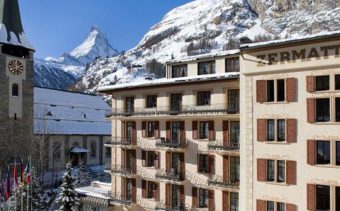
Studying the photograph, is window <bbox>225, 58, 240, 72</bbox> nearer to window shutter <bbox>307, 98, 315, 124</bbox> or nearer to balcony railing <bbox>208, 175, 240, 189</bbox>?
balcony railing <bbox>208, 175, 240, 189</bbox>

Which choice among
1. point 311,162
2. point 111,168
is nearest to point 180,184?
point 111,168

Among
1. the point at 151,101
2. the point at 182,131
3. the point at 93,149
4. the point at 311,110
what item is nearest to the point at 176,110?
the point at 182,131

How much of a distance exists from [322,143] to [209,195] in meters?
11.7

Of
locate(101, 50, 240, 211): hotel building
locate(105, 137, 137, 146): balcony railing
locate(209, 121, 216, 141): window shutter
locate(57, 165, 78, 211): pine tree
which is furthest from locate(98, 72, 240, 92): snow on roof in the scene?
locate(57, 165, 78, 211): pine tree

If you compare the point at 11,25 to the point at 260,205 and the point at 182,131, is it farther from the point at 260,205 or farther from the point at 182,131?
the point at 260,205

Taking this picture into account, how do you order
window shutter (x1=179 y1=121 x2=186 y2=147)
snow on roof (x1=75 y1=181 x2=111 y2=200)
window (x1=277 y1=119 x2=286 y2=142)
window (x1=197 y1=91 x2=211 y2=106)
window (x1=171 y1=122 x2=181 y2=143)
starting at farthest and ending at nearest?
1. snow on roof (x1=75 y1=181 x2=111 y2=200)
2. window (x1=171 y1=122 x2=181 y2=143)
3. window shutter (x1=179 y1=121 x2=186 y2=147)
4. window (x1=197 y1=91 x2=211 y2=106)
5. window (x1=277 y1=119 x2=286 y2=142)

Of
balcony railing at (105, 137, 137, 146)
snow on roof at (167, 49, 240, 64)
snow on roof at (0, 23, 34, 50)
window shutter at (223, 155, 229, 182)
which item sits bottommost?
window shutter at (223, 155, 229, 182)

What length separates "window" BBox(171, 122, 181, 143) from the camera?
39.2 m

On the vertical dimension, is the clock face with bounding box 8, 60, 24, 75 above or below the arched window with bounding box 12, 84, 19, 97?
above

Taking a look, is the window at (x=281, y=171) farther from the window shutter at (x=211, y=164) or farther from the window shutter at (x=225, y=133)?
the window shutter at (x=211, y=164)

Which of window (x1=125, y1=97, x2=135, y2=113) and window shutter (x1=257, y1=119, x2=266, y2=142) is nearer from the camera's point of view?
window shutter (x1=257, y1=119, x2=266, y2=142)

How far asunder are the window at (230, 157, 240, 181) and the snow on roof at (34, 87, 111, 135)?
5212 cm

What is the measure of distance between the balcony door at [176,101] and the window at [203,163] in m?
4.78

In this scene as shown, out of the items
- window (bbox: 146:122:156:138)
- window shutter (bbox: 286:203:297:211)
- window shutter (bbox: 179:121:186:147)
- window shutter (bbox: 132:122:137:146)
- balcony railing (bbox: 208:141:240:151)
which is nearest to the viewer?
window shutter (bbox: 286:203:297:211)
